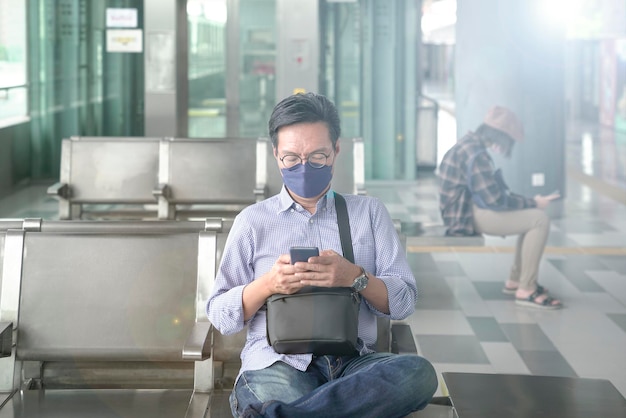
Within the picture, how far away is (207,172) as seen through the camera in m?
5.91

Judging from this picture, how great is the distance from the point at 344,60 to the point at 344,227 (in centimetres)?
487

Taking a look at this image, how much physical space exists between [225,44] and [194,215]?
1.97m

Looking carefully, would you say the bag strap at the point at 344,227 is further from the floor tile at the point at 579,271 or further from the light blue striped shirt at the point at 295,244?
the floor tile at the point at 579,271

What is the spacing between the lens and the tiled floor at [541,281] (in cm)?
495

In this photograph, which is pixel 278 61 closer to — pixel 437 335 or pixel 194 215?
pixel 194 215

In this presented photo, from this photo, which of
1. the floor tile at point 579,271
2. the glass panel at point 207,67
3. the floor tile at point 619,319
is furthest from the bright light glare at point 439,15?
the floor tile at point 619,319

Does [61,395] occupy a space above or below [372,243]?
below

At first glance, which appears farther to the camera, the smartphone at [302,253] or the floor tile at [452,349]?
the floor tile at [452,349]

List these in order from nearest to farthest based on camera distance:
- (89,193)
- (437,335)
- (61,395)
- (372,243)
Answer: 1. (372,243)
2. (61,395)
3. (437,335)
4. (89,193)

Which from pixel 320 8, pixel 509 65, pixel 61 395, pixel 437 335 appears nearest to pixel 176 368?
pixel 61 395

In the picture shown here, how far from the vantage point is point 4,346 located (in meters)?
2.89

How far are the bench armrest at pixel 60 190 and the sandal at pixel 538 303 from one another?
8.86ft

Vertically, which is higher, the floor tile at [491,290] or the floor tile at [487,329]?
the floor tile at [491,290]

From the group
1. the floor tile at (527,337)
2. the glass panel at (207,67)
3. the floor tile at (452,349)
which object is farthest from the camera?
the glass panel at (207,67)
